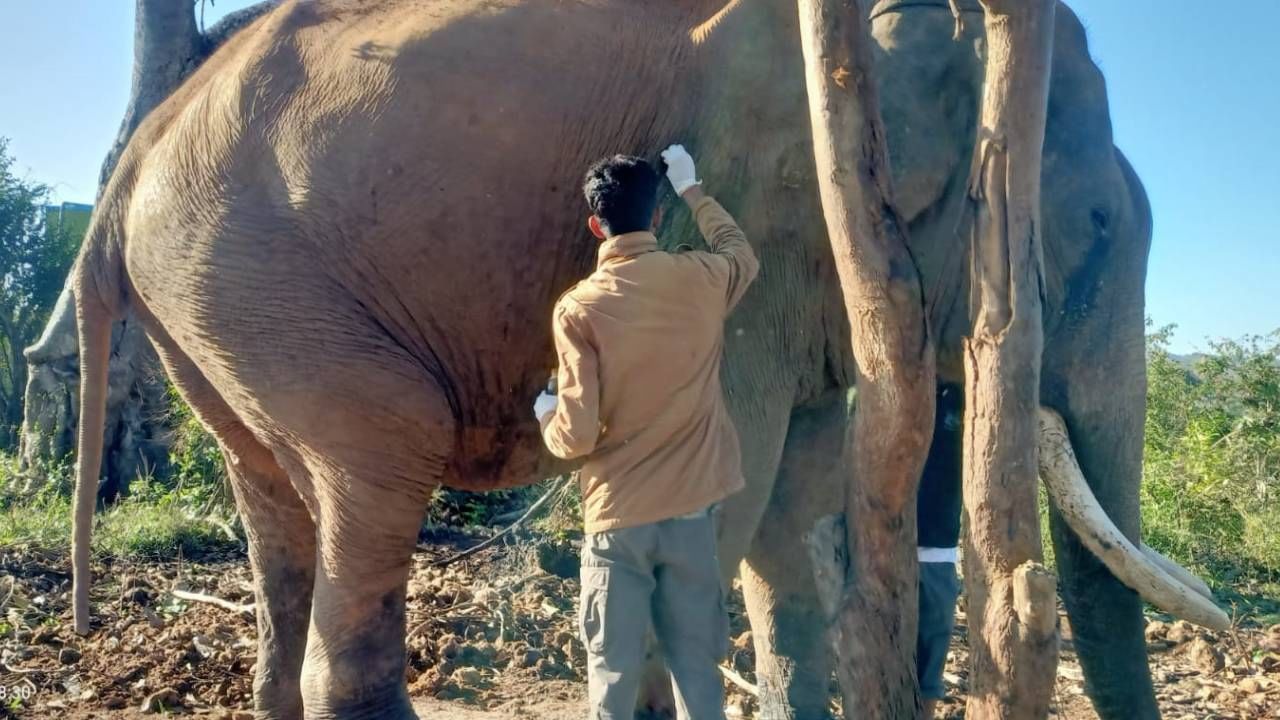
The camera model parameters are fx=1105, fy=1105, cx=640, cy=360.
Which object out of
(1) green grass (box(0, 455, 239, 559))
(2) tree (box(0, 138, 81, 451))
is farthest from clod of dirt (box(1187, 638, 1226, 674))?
(2) tree (box(0, 138, 81, 451))

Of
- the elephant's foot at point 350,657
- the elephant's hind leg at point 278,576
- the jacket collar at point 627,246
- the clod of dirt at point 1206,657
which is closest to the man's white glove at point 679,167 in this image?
the jacket collar at point 627,246

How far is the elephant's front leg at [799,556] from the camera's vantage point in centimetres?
434

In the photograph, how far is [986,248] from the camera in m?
2.87

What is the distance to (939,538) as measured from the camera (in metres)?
4.65

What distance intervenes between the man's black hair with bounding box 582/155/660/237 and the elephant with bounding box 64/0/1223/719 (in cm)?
76

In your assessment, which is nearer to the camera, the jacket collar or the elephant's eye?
the jacket collar

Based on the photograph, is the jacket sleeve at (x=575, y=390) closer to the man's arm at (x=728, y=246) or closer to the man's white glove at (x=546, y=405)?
the man's white glove at (x=546, y=405)

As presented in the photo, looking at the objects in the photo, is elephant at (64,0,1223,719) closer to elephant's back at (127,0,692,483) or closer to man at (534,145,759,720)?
elephant's back at (127,0,692,483)

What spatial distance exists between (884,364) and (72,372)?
8652 millimetres

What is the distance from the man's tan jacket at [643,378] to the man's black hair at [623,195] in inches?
1.7

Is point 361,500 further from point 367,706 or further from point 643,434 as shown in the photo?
point 643,434

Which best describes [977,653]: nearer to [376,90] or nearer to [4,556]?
[376,90]

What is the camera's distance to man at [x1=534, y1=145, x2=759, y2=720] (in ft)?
9.53

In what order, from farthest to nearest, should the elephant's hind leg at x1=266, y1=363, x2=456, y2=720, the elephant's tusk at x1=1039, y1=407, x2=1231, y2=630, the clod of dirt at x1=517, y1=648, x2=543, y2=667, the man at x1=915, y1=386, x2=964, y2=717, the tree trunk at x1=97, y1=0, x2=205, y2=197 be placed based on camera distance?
the tree trunk at x1=97, y1=0, x2=205, y2=197, the clod of dirt at x1=517, y1=648, x2=543, y2=667, the man at x1=915, y1=386, x2=964, y2=717, the elephant's hind leg at x1=266, y1=363, x2=456, y2=720, the elephant's tusk at x1=1039, y1=407, x2=1231, y2=630
